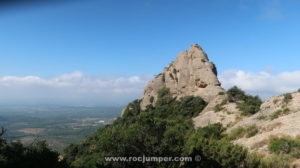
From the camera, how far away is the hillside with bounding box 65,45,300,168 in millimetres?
15383

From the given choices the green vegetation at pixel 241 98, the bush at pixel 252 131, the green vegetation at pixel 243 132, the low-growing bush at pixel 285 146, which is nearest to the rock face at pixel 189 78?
the green vegetation at pixel 241 98

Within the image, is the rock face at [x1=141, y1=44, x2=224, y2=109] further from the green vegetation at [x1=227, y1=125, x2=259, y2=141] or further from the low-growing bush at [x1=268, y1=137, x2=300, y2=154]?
the low-growing bush at [x1=268, y1=137, x2=300, y2=154]

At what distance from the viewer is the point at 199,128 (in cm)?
3172

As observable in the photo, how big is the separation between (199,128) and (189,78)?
70.1 feet

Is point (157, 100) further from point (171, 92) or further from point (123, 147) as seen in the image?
point (123, 147)

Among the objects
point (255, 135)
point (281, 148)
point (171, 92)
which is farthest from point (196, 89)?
point (281, 148)

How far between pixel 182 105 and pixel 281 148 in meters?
28.2

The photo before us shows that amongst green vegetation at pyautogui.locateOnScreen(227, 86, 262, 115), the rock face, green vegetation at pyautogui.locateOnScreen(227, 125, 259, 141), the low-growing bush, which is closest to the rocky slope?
the rock face

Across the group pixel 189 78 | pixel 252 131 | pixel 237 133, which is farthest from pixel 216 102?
pixel 252 131

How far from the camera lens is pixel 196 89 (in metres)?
51.1

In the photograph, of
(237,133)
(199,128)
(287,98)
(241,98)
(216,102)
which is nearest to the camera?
(237,133)

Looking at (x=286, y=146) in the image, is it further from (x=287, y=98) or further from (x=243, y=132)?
(x=287, y=98)

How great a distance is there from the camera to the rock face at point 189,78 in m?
49.4

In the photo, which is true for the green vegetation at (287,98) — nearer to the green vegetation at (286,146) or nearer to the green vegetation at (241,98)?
the green vegetation at (241,98)
